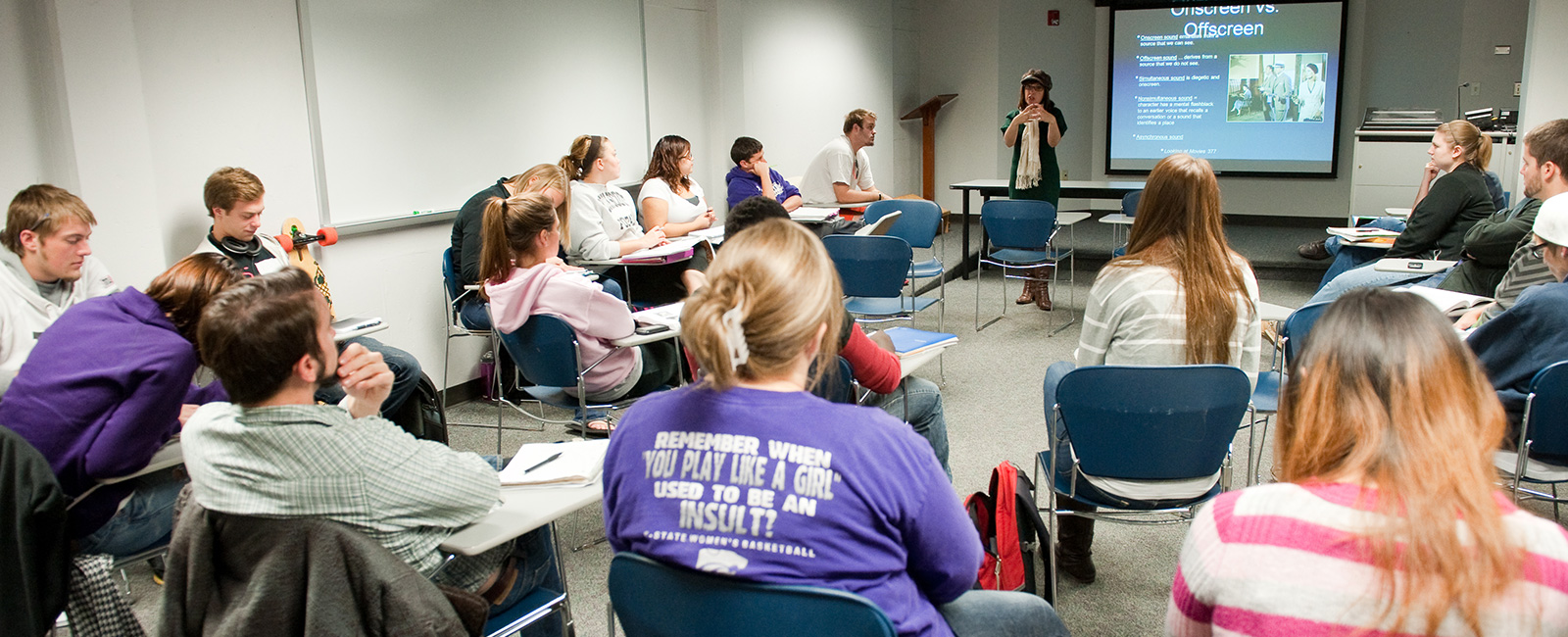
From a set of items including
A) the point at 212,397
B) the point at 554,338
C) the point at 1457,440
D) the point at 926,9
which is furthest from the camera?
the point at 926,9

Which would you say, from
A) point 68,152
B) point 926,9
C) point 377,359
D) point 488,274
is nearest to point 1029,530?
point 377,359

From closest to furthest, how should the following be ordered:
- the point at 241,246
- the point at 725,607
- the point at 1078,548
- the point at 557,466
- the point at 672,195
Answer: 1. the point at 725,607
2. the point at 557,466
3. the point at 1078,548
4. the point at 241,246
5. the point at 672,195

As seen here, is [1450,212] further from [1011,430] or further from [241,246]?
[241,246]

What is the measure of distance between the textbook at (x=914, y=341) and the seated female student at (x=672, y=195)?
2675 millimetres

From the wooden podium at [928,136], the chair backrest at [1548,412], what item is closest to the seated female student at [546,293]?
the chair backrest at [1548,412]

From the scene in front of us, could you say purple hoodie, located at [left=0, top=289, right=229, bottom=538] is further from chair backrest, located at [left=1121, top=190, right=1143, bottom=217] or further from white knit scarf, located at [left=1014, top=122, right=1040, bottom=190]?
chair backrest, located at [left=1121, top=190, right=1143, bottom=217]

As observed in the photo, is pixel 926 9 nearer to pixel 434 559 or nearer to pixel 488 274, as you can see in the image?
pixel 488 274

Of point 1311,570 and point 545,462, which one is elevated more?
point 1311,570

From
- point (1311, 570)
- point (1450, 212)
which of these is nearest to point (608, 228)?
point (1450, 212)

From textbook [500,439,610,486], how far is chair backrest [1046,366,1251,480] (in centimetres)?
102

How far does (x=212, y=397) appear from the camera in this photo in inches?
97.2

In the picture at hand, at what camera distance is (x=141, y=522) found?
2.24 meters

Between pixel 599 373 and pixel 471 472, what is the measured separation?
5.05 ft

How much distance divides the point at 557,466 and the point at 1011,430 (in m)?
2.63
